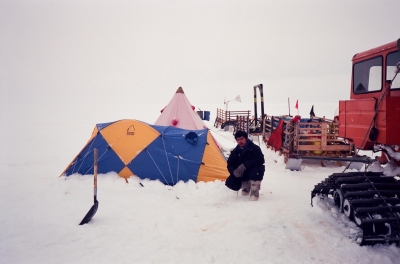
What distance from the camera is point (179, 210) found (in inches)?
227

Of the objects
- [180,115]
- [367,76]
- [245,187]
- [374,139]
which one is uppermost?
[367,76]

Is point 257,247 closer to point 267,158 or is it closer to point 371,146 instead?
point 371,146

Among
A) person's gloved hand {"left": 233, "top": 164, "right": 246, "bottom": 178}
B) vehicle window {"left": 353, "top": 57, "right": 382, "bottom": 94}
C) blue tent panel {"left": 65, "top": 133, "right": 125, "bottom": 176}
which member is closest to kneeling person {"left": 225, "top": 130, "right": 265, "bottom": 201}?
person's gloved hand {"left": 233, "top": 164, "right": 246, "bottom": 178}

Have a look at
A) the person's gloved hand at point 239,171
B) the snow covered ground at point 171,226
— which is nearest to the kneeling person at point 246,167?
the person's gloved hand at point 239,171

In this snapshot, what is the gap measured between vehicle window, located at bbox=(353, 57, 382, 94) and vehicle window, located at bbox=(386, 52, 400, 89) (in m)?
0.13

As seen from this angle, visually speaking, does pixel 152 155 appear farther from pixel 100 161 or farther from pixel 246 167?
pixel 246 167

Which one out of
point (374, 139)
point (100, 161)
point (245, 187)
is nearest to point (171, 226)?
point (245, 187)

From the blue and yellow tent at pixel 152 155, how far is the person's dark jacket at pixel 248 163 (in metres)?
1.44

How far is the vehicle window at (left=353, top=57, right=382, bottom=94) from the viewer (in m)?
4.72

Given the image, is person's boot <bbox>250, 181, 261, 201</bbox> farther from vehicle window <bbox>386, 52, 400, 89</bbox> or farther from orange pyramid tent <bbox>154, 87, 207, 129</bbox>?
orange pyramid tent <bbox>154, 87, 207, 129</bbox>

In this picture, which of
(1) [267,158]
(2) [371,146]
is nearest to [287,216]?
(2) [371,146]

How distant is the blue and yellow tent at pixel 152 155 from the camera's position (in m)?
7.82

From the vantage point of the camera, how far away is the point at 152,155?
7945 mm

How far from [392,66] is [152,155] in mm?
5707
